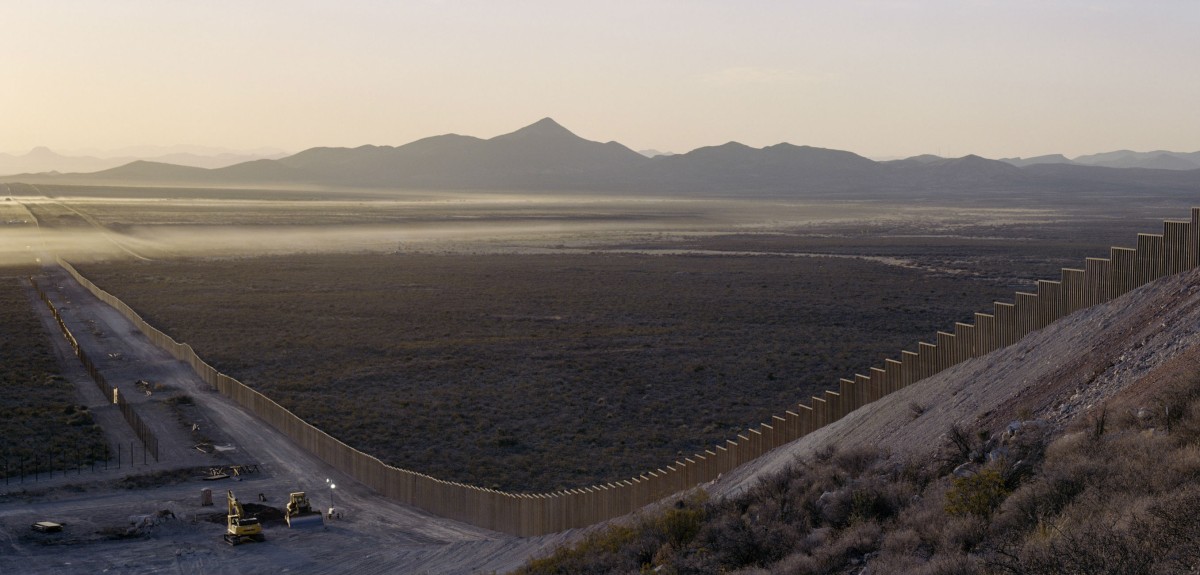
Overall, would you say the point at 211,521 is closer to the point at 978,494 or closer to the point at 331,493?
the point at 331,493

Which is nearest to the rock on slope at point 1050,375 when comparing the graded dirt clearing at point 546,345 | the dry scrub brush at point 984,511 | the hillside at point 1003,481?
the hillside at point 1003,481

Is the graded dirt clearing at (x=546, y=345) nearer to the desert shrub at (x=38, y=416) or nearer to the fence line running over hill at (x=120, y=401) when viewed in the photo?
the fence line running over hill at (x=120, y=401)

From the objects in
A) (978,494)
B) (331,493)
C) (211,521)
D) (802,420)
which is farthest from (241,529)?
(978,494)

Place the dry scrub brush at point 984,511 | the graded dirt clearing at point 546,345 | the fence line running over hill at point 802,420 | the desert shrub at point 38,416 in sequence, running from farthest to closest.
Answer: the graded dirt clearing at point 546,345 → the desert shrub at point 38,416 → the fence line running over hill at point 802,420 → the dry scrub brush at point 984,511

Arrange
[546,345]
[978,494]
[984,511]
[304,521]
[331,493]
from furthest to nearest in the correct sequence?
[546,345]
[331,493]
[304,521]
[978,494]
[984,511]

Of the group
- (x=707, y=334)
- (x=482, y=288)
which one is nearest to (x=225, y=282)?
(x=482, y=288)
